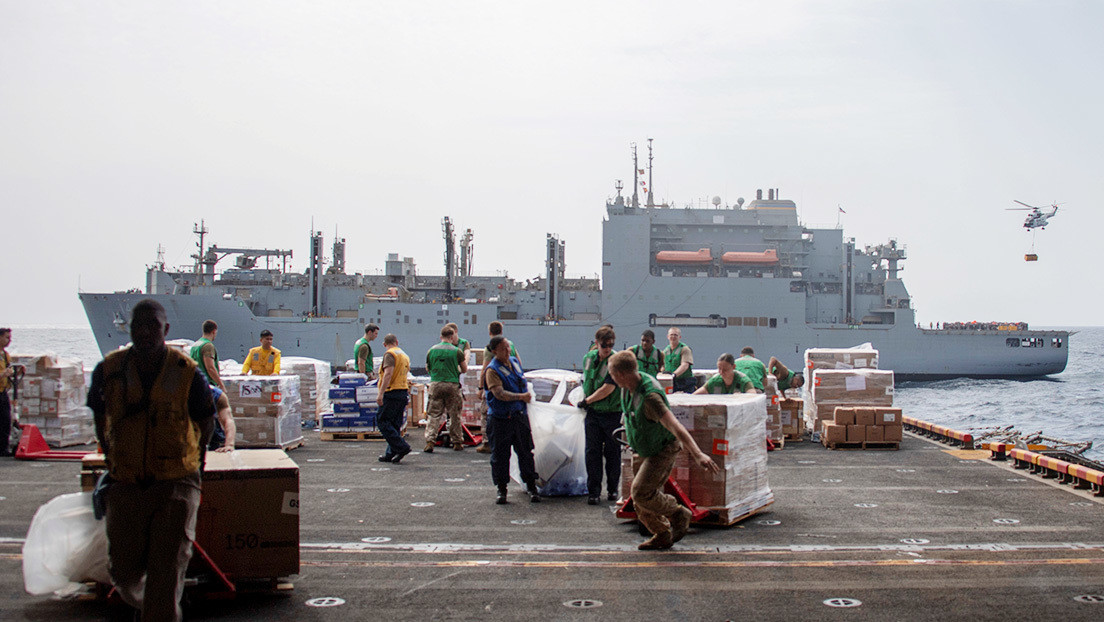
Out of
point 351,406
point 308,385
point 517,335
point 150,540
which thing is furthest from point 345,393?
point 517,335

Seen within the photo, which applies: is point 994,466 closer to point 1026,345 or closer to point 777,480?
point 777,480

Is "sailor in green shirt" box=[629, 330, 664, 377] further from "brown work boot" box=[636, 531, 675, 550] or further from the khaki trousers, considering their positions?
the khaki trousers

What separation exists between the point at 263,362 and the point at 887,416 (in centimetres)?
833

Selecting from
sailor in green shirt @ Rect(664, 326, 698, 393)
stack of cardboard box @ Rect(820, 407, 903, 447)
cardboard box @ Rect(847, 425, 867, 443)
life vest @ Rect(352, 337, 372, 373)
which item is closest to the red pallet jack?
life vest @ Rect(352, 337, 372, 373)

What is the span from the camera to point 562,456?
771 cm

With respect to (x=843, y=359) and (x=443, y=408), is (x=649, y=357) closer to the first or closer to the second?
(x=443, y=408)

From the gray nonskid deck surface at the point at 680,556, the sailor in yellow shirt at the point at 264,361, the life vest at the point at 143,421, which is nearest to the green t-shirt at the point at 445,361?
the gray nonskid deck surface at the point at 680,556

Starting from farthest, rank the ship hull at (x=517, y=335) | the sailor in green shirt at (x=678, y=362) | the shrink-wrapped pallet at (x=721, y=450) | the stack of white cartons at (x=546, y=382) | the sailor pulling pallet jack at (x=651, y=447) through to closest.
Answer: the ship hull at (x=517, y=335), the stack of white cartons at (x=546, y=382), the sailor in green shirt at (x=678, y=362), the shrink-wrapped pallet at (x=721, y=450), the sailor pulling pallet jack at (x=651, y=447)

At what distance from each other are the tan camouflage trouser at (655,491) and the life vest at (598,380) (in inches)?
60.6

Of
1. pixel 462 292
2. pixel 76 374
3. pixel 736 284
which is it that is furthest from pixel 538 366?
pixel 76 374

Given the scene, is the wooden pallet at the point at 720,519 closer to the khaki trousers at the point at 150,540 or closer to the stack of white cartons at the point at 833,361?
the khaki trousers at the point at 150,540

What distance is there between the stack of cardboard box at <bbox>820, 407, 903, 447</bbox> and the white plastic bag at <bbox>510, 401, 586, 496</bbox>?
481 cm

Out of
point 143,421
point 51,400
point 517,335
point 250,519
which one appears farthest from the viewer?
point 517,335

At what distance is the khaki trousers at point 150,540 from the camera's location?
134 inches
